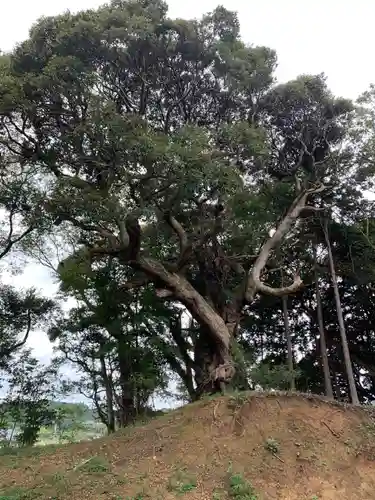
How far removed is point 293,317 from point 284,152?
27.2 ft

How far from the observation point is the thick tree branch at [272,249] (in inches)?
437

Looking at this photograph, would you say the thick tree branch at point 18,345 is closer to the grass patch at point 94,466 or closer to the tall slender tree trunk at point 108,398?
the tall slender tree trunk at point 108,398

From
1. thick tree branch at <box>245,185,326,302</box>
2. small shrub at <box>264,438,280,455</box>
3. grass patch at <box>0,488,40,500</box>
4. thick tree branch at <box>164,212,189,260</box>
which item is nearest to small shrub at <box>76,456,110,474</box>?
grass patch at <box>0,488,40,500</box>

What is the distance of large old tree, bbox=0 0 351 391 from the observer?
988cm

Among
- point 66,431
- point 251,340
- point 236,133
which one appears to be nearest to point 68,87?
point 236,133

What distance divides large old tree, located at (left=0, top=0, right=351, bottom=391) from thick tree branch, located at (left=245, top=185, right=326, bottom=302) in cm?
4

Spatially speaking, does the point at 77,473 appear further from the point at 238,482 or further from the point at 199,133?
the point at 199,133

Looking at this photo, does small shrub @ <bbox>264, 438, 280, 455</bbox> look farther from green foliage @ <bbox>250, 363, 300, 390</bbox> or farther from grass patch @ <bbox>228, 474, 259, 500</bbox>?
green foliage @ <bbox>250, 363, 300, 390</bbox>

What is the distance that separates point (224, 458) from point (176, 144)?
649 cm

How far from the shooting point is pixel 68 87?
10094 millimetres

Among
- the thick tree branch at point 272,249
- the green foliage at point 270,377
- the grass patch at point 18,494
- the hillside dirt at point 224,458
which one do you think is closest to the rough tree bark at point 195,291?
the thick tree branch at point 272,249

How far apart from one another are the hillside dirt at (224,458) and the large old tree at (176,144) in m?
2.41

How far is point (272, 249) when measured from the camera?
12.9 meters

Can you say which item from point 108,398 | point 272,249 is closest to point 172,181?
point 272,249
